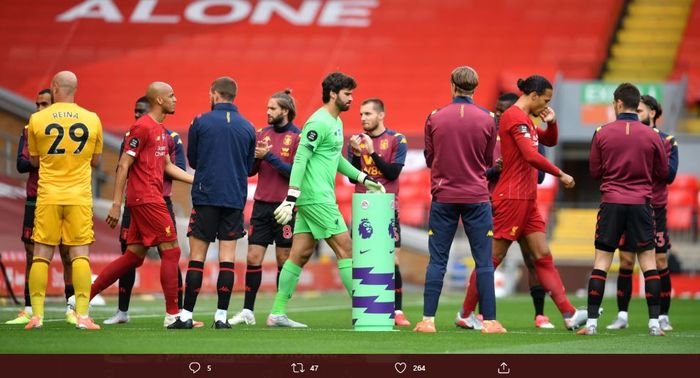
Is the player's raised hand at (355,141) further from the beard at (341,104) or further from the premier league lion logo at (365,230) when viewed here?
the premier league lion logo at (365,230)

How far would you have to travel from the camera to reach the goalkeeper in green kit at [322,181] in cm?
1036

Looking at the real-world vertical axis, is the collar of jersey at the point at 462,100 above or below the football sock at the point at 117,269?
above

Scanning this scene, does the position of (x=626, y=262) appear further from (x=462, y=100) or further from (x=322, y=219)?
(x=322, y=219)

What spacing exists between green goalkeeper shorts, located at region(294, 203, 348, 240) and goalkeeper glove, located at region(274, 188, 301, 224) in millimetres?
495

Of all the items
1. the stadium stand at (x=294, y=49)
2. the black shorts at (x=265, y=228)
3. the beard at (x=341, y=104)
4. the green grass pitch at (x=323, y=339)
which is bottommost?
the green grass pitch at (x=323, y=339)

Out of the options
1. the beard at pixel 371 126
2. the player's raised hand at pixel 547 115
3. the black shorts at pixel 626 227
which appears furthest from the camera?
the beard at pixel 371 126

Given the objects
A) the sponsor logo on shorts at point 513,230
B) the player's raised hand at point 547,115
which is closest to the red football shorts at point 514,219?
the sponsor logo on shorts at point 513,230

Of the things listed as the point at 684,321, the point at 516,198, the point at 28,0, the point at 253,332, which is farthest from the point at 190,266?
the point at 28,0

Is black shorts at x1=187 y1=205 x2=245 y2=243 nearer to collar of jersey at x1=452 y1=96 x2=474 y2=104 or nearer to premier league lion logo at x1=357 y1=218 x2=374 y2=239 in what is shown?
premier league lion logo at x1=357 y1=218 x2=374 y2=239

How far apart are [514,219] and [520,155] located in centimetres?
57

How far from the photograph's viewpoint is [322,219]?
10578mm

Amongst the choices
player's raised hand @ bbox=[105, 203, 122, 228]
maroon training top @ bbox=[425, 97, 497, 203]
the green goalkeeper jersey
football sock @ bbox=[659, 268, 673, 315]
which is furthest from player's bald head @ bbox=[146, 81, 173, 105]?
football sock @ bbox=[659, 268, 673, 315]

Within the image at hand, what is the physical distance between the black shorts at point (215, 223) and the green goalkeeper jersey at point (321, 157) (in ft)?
1.88

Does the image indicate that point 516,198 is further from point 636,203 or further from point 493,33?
point 493,33
